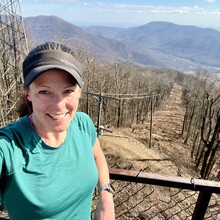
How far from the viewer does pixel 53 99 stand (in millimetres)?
1368

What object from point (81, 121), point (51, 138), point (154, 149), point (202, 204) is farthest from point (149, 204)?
point (154, 149)

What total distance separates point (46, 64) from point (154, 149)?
2004 centimetres

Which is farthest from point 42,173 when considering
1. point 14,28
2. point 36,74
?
point 14,28

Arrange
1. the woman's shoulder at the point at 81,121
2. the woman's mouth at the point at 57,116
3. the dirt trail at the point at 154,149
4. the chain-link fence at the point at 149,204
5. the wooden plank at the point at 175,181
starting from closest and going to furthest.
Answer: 1. the woman's mouth at the point at 57,116
2. the woman's shoulder at the point at 81,121
3. the wooden plank at the point at 175,181
4. the chain-link fence at the point at 149,204
5. the dirt trail at the point at 154,149

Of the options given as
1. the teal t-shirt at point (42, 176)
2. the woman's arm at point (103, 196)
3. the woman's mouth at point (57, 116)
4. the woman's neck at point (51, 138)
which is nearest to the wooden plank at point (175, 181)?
the woman's arm at point (103, 196)

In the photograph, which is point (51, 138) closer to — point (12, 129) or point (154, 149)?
point (12, 129)

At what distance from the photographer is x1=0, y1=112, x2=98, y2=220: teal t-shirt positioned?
49.1 inches

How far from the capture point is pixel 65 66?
52.4 inches

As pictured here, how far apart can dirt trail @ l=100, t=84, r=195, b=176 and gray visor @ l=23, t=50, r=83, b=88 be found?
9.49m

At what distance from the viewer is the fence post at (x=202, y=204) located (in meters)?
1.94

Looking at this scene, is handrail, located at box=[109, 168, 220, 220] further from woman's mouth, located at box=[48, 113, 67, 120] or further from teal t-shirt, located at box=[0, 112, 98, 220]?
woman's mouth, located at box=[48, 113, 67, 120]

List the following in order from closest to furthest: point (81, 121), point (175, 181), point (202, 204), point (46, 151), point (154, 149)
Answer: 1. point (46, 151)
2. point (81, 121)
3. point (175, 181)
4. point (202, 204)
5. point (154, 149)

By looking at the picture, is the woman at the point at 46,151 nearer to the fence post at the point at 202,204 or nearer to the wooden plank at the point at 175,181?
the wooden plank at the point at 175,181

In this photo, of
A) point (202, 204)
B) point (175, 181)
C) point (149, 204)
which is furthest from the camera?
point (149, 204)
